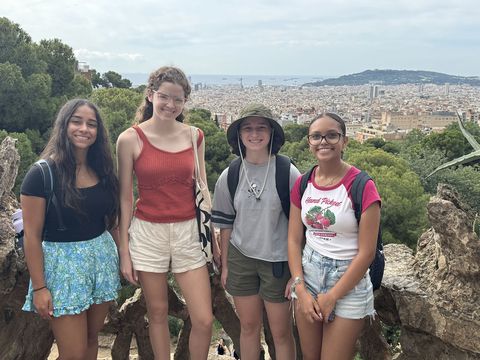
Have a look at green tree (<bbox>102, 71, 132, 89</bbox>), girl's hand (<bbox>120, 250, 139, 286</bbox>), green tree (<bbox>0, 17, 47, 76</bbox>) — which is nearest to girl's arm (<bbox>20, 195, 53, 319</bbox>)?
girl's hand (<bbox>120, 250, 139, 286</bbox>)

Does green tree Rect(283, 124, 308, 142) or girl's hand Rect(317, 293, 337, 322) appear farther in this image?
Result: green tree Rect(283, 124, 308, 142)

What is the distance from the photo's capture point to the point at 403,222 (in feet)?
57.0

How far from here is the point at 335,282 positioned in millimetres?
2811

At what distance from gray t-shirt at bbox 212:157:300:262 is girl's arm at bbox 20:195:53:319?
1.20 meters

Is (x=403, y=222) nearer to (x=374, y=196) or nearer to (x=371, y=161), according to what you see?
(x=371, y=161)

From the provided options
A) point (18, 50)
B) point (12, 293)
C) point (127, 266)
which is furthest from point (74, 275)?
point (18, 50)

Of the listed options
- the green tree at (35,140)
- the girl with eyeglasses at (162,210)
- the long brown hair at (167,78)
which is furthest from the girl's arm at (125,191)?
the green tree at (35,140)

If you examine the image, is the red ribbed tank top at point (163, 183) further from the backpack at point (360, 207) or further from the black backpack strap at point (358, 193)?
the black backpack strap at point (358, 193)

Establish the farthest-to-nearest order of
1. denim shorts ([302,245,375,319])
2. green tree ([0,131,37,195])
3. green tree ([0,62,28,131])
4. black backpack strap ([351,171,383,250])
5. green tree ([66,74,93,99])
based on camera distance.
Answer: green tree ([66,74,93,99])
green tree ([0,62,28,131])
green tree ([0,131,37,195])
denim shorts ([302,245,375,319])
black backpack strap ([351,171,383,250])

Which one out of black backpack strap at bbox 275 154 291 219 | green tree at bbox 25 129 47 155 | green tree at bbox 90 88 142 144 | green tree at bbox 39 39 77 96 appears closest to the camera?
black backpack strap at bbox 275 154 291 219

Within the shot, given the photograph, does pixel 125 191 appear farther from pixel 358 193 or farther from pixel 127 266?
pixel 358 193

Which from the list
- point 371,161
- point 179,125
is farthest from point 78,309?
point 371,161

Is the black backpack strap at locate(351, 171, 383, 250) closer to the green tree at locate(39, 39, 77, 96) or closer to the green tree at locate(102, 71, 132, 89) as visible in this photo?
the green tree at locate(39, 39, 77, 96)

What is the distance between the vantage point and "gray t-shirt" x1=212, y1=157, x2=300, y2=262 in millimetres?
3139
